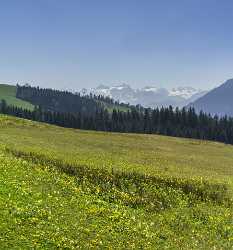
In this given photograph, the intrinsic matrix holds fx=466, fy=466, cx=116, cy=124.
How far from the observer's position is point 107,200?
39031 mm

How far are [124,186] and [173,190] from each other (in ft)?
15.8

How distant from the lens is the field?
27078 millimetres

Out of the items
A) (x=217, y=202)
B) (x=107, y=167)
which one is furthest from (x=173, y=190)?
(x=107, y=167)

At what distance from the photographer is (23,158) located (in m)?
48.3

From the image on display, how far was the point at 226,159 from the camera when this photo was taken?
7425 cm

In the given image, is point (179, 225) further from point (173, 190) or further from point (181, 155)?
point (181, 155)

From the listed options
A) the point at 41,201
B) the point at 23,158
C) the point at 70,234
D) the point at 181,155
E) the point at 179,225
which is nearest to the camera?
the point at 70,234

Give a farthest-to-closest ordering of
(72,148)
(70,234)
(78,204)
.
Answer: (72,148), (78,204), (70,234)

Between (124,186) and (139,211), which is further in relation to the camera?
(124,186)

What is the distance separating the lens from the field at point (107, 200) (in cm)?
2708

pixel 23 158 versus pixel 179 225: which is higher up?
pixel 23 158

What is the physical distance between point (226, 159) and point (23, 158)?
1480 inches

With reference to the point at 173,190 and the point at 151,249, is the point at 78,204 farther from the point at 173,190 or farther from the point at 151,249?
the point at 173,190

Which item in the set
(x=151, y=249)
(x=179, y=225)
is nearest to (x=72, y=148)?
(x=179, y=225)
